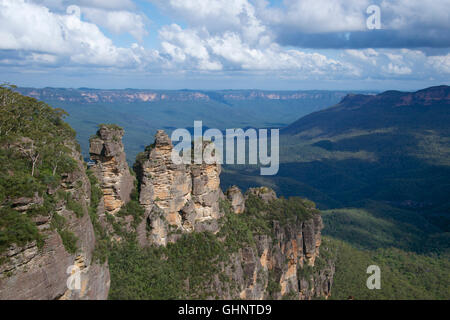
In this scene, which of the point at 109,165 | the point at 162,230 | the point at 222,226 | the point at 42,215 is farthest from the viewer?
the point at 222,226

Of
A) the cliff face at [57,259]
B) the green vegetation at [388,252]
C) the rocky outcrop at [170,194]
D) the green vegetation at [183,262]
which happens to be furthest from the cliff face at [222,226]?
the cliff face at [57,259]

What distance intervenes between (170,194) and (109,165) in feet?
23.0

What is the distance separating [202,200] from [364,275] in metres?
35.8

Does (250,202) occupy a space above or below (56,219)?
below

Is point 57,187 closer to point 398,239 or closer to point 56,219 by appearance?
point 56,219

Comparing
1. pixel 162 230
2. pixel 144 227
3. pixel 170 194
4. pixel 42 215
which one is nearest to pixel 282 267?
pixel 162 230

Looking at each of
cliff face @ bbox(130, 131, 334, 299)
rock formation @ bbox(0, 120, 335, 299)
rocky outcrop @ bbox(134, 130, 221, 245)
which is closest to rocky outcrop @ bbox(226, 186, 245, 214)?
cliff face @ bbox(130, 131, 334, 299)

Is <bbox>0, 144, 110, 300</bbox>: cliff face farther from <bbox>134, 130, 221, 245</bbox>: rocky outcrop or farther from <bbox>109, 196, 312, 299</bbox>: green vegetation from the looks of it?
<bbox>134, 130, 221, 245</bbox>: rocky outcrop

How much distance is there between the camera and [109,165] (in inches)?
1220

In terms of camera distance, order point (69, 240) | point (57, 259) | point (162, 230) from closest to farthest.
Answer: point (57, 259)
point (69, 240)
point (162, 230)

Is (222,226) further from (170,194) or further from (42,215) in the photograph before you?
(42,215)

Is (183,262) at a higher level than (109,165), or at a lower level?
lower

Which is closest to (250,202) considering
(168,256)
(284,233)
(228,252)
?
(284,233)

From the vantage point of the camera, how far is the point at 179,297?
3083cm
